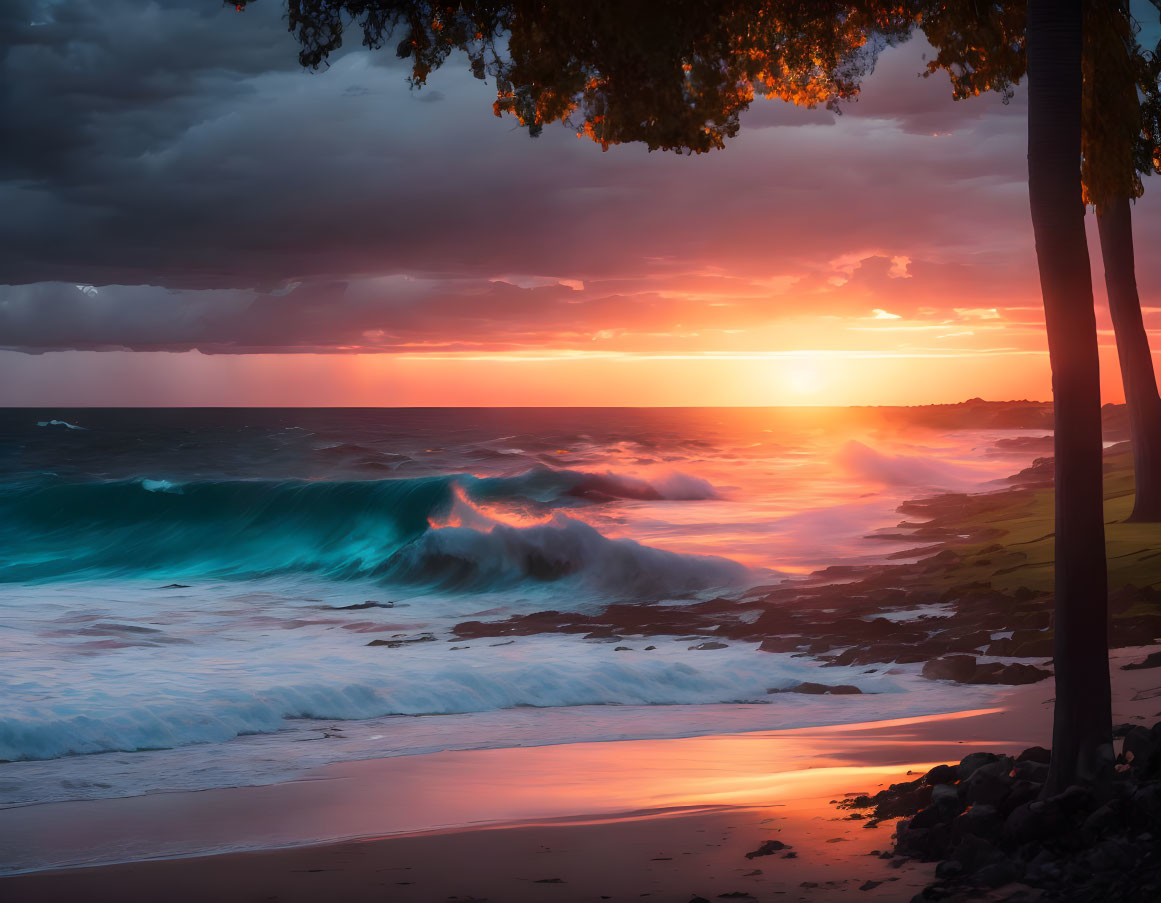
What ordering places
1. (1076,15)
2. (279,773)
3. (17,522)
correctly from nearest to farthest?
(1076,15), (279,773), (17,522)

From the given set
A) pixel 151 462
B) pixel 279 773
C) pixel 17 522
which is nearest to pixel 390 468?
pixel 151 462

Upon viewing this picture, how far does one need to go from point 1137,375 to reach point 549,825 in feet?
46.1

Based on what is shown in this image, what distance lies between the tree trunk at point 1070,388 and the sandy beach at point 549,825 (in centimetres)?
113

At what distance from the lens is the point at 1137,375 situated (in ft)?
55.4

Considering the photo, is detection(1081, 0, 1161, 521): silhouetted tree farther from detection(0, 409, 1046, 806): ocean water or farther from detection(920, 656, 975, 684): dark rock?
detection(0, 409, 1046, 806): ocean water

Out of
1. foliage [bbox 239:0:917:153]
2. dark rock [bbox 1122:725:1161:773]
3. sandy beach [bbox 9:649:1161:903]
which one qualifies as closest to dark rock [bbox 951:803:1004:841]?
sandy beach [bbox 9:649:1161:903]

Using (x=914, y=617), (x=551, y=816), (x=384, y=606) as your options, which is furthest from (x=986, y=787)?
(x=384, y=606)

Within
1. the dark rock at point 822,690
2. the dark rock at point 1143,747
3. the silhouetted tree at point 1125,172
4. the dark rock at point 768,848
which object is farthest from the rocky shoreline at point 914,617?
the dark rock at point 768,848

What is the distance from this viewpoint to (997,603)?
14.7 meters

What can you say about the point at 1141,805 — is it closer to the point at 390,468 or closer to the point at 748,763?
the point at 748,763

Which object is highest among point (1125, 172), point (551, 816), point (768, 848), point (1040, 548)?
point (1125, 172)

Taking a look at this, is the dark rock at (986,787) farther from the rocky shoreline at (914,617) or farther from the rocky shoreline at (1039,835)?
the rocky shoreline at (914,617)

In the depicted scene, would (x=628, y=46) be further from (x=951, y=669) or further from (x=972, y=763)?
(x=951, y=669)

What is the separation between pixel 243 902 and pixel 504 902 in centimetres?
126
